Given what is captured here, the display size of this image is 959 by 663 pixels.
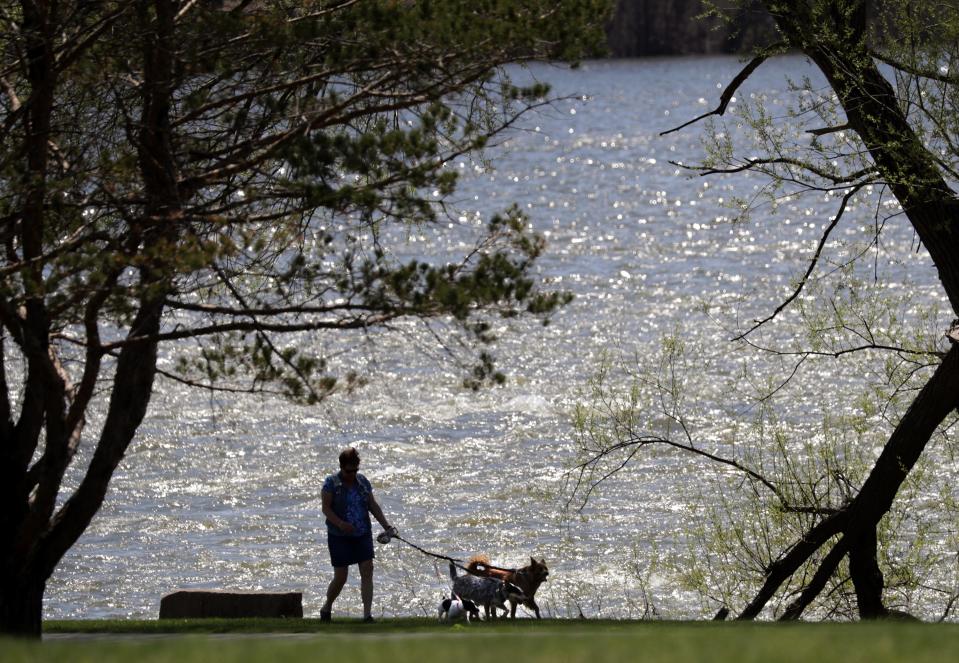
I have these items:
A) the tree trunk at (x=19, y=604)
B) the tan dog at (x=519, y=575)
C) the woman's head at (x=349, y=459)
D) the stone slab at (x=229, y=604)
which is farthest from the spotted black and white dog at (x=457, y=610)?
the tree trunk at (x=19, y=604)

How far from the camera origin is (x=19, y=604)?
10211 mm

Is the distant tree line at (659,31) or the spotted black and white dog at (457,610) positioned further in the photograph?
the distant tree line at (659,31)

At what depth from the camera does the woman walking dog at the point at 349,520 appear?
40.1 ft

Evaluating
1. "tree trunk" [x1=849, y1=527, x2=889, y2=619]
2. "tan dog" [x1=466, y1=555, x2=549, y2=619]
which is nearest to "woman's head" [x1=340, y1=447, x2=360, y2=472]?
"tan dog" [x1=466, y1=555, x2=549, y2=619]

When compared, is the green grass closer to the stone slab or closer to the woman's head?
the woman's head

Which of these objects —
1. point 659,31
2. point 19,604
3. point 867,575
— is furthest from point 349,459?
point 659,31

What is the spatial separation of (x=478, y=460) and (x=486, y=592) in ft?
31.5

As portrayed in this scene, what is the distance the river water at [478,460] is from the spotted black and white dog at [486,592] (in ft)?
6.96

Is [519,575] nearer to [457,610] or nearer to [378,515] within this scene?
[457,610]

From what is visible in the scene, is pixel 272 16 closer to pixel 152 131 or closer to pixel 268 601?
pixel 152 131

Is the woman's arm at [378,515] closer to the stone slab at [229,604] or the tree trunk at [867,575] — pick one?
the stone slab at [229,604]

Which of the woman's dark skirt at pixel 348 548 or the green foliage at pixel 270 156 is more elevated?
the green foliage at pixel 270 156

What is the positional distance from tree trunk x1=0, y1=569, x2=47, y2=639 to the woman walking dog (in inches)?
102

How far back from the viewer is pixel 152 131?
9.74 m
